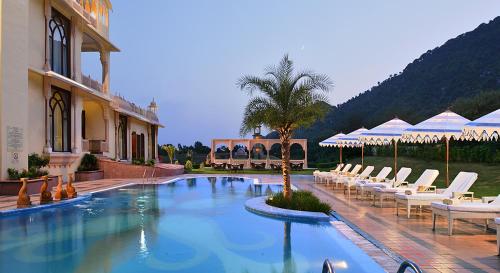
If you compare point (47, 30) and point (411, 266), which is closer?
point (411, 266)

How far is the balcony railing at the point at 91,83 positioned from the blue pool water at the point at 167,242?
1107 centimetres

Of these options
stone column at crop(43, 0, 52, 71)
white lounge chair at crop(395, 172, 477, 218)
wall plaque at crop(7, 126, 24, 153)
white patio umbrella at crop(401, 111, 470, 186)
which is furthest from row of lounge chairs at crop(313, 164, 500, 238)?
stone column at crop(43, 0, 52, 71)

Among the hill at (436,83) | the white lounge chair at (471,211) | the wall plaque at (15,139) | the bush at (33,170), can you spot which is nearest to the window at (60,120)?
the bush at (33,170)

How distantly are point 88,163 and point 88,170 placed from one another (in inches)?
13.7

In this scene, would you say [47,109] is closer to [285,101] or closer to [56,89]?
[56,89]

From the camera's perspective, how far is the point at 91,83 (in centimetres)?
2252

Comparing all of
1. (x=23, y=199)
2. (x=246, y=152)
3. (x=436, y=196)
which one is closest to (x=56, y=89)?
(x=23, y=199)

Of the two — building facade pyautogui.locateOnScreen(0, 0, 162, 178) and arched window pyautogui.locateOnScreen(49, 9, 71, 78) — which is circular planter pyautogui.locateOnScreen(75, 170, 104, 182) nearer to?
building facade pyautogui.locateOnScreen(0, 0, 162, 178)

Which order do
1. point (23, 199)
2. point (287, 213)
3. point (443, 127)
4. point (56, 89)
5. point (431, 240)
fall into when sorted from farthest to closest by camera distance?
1. point (56, 89)
2. point (23, 199)
3. point (443, 127)
4. point (287, 213)
5. point (431, 240)

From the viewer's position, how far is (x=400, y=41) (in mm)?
42656

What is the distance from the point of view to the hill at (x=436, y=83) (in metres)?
38.5

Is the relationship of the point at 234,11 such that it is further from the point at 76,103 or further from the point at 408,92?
the point at 408,92

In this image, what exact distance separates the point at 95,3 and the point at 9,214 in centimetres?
1607

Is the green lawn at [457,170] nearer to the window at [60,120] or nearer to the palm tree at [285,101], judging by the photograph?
the palm tree at [285,101]
